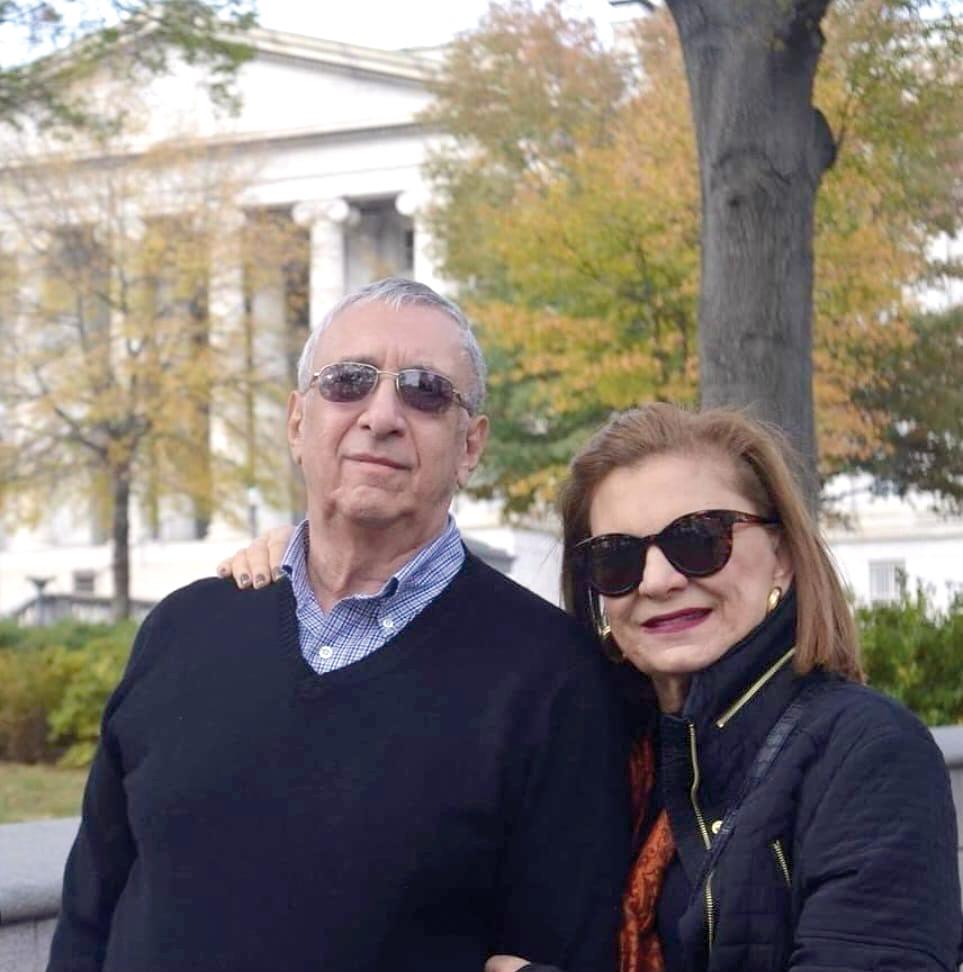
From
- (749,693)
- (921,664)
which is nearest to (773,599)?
(749,693)

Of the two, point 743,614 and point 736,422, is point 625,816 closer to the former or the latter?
point 743,614

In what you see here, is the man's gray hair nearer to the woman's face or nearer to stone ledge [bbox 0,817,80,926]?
the woman's face

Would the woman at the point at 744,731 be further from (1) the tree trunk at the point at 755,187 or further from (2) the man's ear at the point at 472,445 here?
(1) the tree trunk at the point at 755,187

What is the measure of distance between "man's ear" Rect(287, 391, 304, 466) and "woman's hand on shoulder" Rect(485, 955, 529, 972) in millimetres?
961

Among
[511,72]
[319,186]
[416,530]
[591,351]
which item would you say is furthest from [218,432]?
[416,530]

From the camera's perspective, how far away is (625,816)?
279 centimetres

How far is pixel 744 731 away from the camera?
2.59m

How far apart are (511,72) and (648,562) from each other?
2181 centimetres

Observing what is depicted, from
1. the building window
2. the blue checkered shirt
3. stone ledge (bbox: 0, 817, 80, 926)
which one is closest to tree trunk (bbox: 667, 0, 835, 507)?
stone ledge (bbox: 0, 817, 80, 926)

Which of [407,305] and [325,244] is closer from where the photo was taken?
[407,305]

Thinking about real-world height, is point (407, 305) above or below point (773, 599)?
above

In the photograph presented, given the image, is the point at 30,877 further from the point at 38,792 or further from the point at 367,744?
the point at 38,792

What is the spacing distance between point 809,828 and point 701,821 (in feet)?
0.71

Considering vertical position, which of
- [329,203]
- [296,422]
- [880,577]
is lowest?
[880,577]
